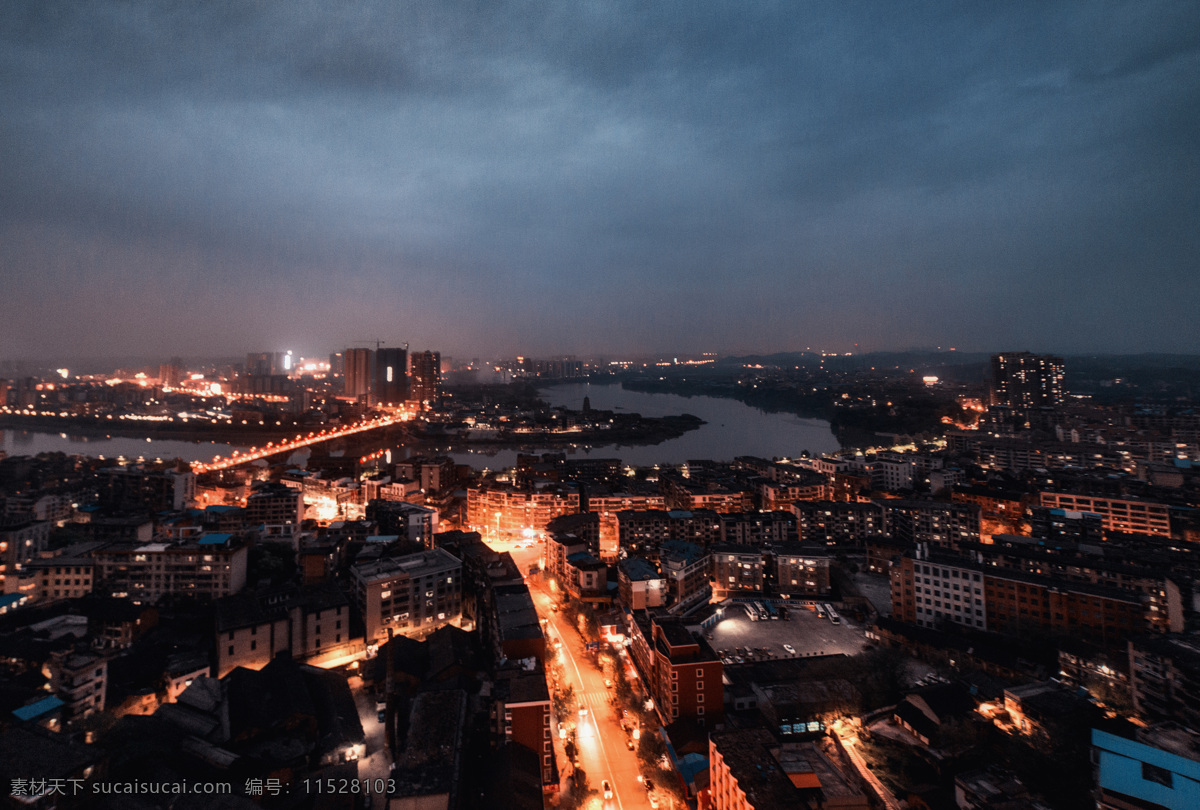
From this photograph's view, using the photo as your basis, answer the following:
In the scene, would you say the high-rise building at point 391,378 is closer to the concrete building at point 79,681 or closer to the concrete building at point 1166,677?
the concrete building at point 79,681

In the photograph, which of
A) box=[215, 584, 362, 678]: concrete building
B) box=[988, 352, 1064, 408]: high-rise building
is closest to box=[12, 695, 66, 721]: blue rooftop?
box=[215, 584, 362, 678]: concrete building

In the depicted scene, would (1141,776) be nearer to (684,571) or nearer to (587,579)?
(684,571)

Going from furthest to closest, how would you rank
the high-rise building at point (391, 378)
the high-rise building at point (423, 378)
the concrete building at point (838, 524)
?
the high-rise building at point (423, 378) < the high-rise building at point (391, 378) < the concrete building at point (838, 524)

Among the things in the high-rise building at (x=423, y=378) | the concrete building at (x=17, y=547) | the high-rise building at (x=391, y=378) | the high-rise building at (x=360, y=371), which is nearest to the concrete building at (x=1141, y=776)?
the concrete building at (x=17, y=547)

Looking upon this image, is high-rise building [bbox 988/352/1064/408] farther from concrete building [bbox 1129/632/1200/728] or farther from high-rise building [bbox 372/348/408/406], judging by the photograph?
high-rise building [bbox 372/348/408/406]

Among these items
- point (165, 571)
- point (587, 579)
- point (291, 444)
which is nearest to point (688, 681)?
point (587, 579)

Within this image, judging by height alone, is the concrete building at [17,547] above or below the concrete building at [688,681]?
above

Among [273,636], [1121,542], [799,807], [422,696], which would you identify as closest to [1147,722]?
[799,807]
